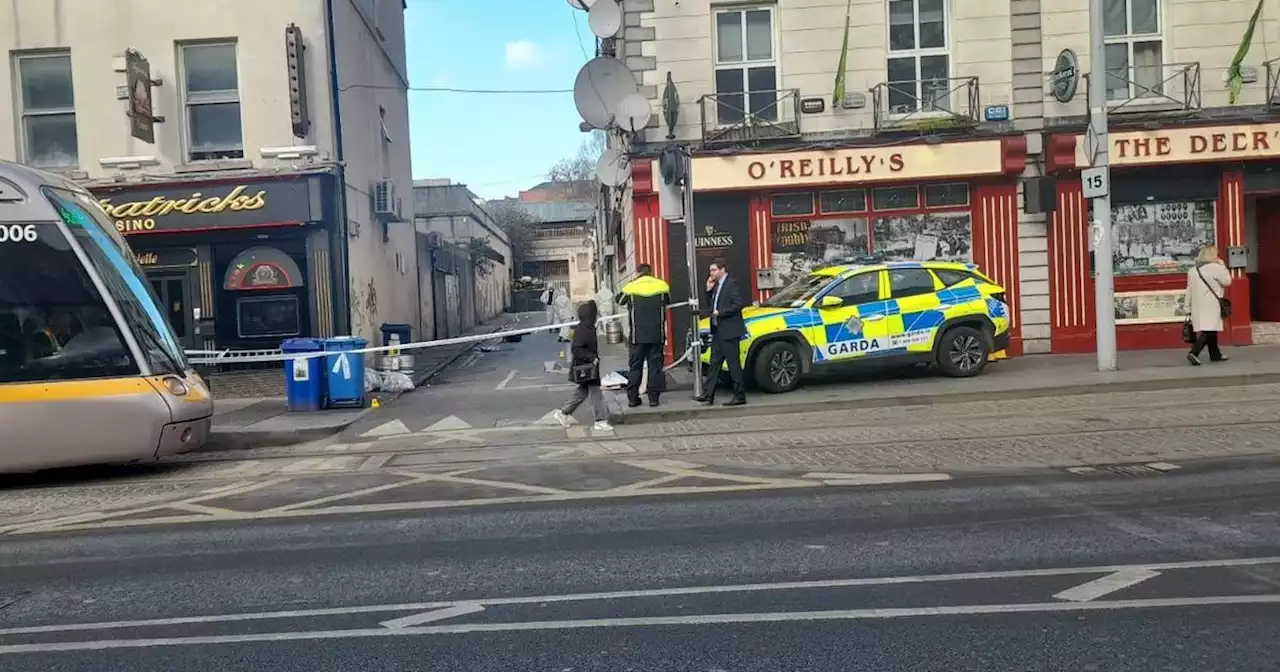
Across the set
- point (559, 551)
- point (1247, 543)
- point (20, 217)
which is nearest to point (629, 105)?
point (20, 217)

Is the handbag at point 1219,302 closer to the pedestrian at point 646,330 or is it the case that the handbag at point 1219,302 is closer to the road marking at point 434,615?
the pedestrian at point 646,330

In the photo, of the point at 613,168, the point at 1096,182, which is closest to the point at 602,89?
the point at 613,168

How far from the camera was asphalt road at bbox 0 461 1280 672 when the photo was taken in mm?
4242

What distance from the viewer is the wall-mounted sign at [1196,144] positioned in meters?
15.2

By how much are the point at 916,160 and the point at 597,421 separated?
7290 millimetres

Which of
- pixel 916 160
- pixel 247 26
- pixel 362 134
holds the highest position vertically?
pixel 247 26

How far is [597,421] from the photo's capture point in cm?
1145

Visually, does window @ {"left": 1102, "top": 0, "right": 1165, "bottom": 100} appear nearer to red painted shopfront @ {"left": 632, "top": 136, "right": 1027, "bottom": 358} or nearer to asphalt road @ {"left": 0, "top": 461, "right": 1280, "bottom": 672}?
red painted shopfront @ {"left": 632, "top": 136, "right": 1027, "bottom": 358}

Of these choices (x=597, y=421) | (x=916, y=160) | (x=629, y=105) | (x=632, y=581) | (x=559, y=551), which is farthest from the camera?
(x=916, y=160)

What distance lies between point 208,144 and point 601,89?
7.05m

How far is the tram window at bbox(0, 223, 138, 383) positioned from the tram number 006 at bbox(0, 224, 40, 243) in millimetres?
A: 19

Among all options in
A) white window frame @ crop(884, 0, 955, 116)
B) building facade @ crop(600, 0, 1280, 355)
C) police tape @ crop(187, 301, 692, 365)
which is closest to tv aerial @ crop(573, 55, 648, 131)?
building facade @ crop(600, 0, 1280, 355)

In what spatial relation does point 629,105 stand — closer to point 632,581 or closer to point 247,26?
point 247,26

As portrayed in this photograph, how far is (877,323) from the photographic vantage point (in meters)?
12.9
